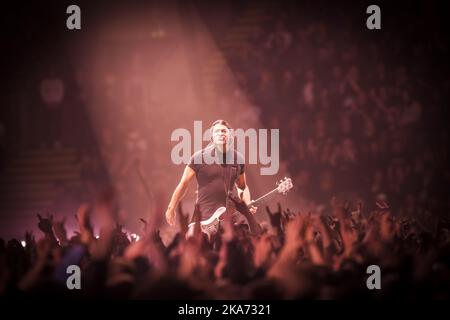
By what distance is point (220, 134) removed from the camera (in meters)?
5.48

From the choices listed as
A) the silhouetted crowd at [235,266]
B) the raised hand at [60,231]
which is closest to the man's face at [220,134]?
the raised hand at [60,231]

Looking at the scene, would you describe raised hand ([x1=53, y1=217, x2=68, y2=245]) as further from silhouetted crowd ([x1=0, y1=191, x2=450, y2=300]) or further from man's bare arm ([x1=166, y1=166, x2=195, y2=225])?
man's bare arm ([x1=166, y1=166, x2=195, y2=225])

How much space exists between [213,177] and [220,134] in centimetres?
43

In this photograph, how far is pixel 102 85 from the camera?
38.9 ft

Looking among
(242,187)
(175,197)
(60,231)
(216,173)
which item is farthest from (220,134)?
(60,231)

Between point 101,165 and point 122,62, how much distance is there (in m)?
2.54

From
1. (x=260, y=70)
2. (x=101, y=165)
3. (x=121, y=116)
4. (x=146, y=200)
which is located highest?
(x=260, y=70)

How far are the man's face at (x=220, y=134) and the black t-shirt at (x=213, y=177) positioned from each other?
0.12 meters

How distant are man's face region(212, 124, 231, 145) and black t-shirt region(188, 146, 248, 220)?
0.12 meters

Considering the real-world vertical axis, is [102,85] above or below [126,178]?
above
